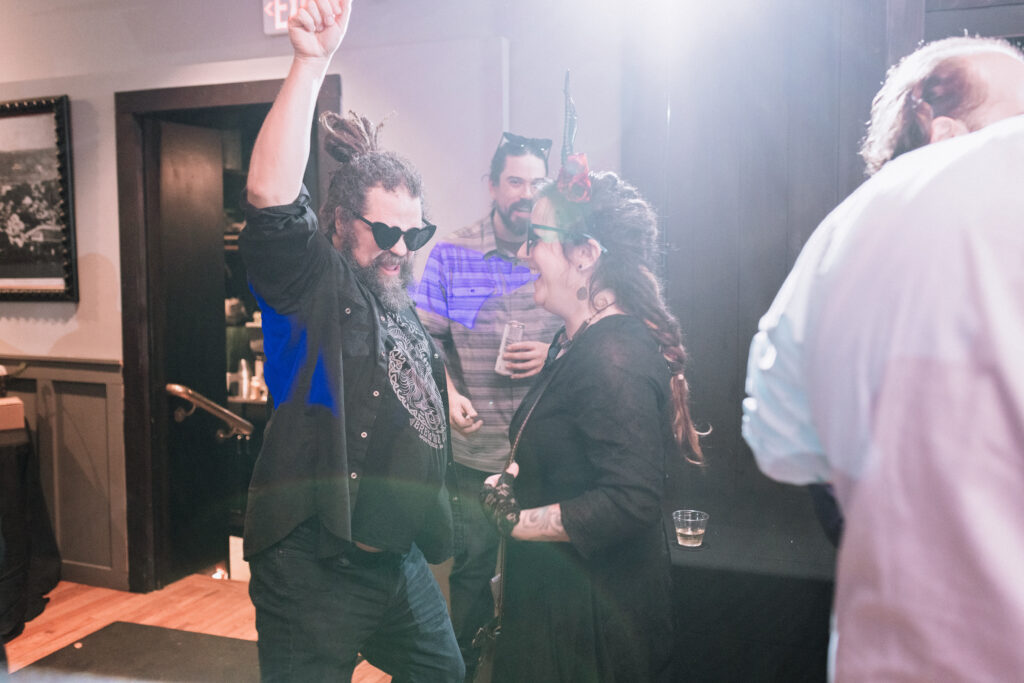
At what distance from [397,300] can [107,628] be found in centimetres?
206

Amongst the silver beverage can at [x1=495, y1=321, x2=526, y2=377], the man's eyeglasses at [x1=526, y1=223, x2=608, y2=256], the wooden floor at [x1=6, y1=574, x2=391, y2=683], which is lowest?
the wooden floor at [x1=6, y1=574, x2=391, y2=683]

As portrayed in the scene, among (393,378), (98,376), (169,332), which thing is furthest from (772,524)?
(98,376)

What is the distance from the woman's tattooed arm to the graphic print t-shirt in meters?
0.28

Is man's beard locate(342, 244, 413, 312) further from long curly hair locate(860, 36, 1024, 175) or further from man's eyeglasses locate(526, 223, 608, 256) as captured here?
long curly hair locate(860, 36, 1024, 175)

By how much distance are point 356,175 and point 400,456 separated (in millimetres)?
812

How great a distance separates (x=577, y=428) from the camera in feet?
5.90

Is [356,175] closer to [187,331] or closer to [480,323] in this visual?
[480,323]

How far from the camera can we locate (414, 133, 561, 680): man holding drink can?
224 cm

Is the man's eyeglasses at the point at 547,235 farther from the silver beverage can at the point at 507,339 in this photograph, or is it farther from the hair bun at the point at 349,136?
the hair bun at the point at 349,136

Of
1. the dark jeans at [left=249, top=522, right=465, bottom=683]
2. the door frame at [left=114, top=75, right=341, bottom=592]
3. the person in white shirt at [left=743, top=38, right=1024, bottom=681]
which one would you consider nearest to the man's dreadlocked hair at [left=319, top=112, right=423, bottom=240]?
the dark jeans at [left=249, top=522, right=465, bottom=683]

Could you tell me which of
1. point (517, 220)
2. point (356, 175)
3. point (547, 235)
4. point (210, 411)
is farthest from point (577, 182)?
point (210, 411)

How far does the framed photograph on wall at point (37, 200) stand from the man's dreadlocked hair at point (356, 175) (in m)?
1.64

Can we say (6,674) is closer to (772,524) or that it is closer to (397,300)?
(397,300)

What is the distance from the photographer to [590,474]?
179 centimetres
